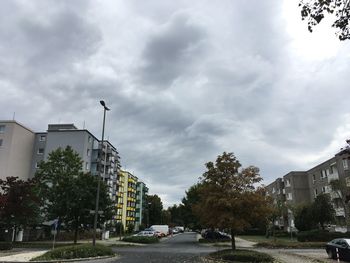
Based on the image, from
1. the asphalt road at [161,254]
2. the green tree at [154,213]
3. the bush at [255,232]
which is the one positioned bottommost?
the asphalt road at [161,254]

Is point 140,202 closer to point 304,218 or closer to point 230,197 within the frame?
point 304,218

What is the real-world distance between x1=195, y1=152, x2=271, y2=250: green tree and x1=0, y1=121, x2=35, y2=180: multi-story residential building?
151 ft

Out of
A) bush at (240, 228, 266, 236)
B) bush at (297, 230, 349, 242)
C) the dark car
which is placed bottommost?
the dark car

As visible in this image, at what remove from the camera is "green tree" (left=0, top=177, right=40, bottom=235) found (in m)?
34.1

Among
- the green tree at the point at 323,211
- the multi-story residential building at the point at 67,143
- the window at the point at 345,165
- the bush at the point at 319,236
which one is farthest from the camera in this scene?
the multi-story residential building at the point at 67,143

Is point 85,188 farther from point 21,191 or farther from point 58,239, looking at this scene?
point 58,239

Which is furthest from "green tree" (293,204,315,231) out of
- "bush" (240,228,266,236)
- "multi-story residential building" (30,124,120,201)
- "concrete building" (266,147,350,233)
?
"multi-story residential building" (30,124,120,201)

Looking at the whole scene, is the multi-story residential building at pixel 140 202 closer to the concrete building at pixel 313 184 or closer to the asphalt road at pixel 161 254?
the concrete building at pixel 313 184

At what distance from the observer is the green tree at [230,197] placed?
949 inches

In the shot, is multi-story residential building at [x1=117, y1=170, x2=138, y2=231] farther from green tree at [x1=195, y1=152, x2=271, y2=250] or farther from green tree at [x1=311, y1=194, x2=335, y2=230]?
green tree at [x1=195, y1=152, x2=271, y2=250]

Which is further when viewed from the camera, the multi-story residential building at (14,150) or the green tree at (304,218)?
the multi-story residential building at (14,150)

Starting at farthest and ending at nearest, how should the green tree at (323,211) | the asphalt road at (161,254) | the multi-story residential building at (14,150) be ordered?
the multi-story residential building at (14,150) → the green tree at (323,211) → the asphalt road at (161,254)

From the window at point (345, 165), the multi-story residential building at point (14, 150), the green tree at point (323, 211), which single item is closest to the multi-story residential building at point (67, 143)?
the multi-story residential building at point (14, 150)

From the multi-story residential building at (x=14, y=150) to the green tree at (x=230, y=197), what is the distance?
45929 millimetres
